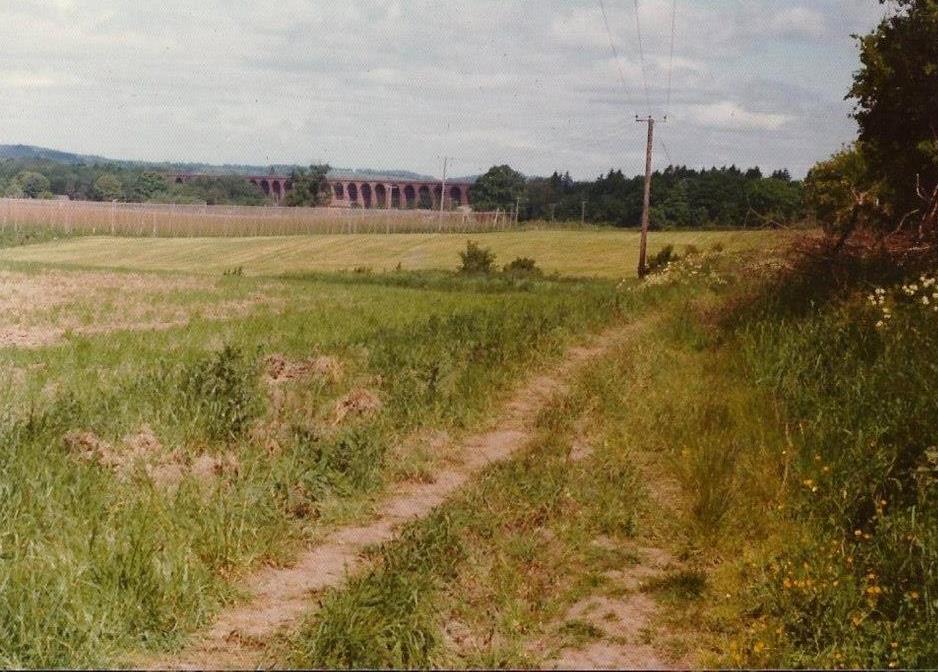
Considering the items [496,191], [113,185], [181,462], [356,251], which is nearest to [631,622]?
[181,462]

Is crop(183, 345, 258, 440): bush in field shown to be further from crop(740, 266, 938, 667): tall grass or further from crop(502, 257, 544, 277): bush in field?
crop(502, 257, 544, 277): bush in field

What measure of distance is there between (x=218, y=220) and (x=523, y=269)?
4677 centimetres

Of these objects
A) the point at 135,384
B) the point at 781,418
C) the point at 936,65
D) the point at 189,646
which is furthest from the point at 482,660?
the point at 936,65

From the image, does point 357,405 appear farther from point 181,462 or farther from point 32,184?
point 32,184

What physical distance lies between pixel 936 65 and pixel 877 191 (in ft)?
9.44

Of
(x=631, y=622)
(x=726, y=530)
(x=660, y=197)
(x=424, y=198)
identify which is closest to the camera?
(x=631, y=622)

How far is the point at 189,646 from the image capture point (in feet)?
13.8

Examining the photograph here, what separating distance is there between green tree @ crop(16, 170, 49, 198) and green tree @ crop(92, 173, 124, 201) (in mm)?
23215

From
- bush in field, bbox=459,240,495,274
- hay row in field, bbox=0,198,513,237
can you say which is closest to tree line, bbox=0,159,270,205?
hay row in field, bbox=0,198,513,237

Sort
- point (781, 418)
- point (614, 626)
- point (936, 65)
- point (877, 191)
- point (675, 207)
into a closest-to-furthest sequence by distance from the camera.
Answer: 1. point (614, 626)
2. point (781, 418)
3. point (936, 65)
4. point (877, 191)
5. point (675, 207)

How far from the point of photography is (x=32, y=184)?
3250 inches

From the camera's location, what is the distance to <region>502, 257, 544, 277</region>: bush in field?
1767 inches

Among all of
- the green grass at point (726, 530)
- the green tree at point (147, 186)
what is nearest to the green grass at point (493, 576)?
the green grass at point (726, 530)

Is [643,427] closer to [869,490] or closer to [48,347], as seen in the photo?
[869,490]
